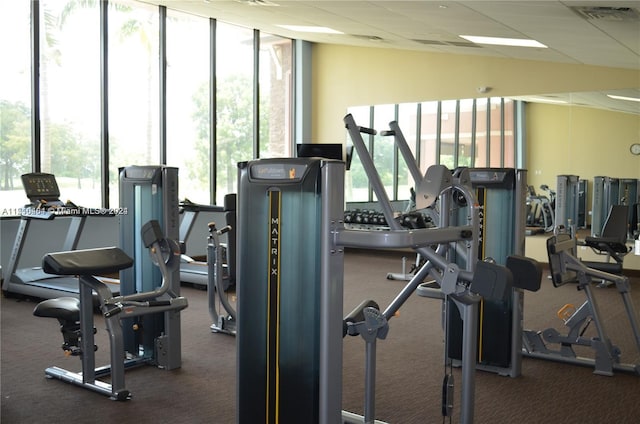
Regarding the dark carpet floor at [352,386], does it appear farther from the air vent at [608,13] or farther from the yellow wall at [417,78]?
the yellow wall at [417,78]

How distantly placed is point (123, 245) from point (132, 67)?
4564 mm

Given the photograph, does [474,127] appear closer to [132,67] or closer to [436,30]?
[436,30]

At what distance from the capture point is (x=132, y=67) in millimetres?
8211

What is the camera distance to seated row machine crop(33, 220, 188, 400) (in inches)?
136

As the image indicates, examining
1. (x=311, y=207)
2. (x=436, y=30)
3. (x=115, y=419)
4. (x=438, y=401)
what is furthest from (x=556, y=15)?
(x=115, y=419)

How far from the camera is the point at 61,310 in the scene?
11.9 ft

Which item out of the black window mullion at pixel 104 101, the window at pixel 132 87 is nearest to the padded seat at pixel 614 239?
the window at pixel 132 87

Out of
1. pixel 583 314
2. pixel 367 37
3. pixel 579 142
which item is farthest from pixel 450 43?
pixel 583 314

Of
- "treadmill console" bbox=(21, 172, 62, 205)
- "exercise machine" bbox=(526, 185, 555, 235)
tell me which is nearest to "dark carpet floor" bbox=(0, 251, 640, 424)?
"treadmill console" bbox=(21, 172, 62, 205)

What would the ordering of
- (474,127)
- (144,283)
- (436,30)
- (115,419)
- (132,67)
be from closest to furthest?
(115,419) < (144,283) < (436,30) < (132,67) < (474,127)

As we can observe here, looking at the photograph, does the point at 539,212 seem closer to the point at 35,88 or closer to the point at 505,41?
the point at 505,41

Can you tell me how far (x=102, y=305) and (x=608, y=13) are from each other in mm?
4009

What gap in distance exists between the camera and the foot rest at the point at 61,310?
3.59 m

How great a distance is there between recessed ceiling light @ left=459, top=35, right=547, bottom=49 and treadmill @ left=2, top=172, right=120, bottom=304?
442cm
